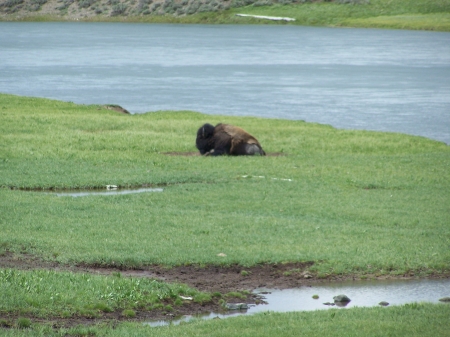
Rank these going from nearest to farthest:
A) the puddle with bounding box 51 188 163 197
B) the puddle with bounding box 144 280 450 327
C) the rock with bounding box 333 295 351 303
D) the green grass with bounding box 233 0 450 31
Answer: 1. the puddle with bounding box 144 280 450 327
2. the rock with bounding box 333 295 351 303
3. the puddle with bounding box 51 188 163 197
4. the green grass with bounding box 233 0 450 31

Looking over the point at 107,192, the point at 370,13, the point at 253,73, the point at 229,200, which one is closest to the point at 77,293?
the point at 229,200

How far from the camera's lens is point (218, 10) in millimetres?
116438

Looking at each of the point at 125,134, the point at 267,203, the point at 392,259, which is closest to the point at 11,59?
the point at 125,134

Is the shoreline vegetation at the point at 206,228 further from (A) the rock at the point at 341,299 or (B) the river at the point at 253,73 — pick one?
(B) the river at the point at 253,73

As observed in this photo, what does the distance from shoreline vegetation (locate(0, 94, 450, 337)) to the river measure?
11.7 metres

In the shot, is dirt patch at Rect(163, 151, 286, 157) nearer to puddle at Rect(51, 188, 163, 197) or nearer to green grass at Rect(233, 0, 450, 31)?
puddle at Rect(51, 188, 163, 197)

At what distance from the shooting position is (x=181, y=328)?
9430 mm

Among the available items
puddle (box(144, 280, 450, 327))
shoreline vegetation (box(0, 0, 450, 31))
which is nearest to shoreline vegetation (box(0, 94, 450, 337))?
puddle (box(144, 280, 450, 327))

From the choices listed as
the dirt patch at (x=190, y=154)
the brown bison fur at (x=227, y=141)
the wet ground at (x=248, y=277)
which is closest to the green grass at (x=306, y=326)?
the wet ground at (x=248, y=277)

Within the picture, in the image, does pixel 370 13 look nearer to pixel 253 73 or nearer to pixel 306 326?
pixel 253 73

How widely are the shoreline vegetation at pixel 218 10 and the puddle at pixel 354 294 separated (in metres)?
93.8

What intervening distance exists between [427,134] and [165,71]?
2851cm

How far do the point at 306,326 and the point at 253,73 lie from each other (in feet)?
158

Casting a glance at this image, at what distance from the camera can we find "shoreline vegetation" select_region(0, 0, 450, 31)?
106 metres
